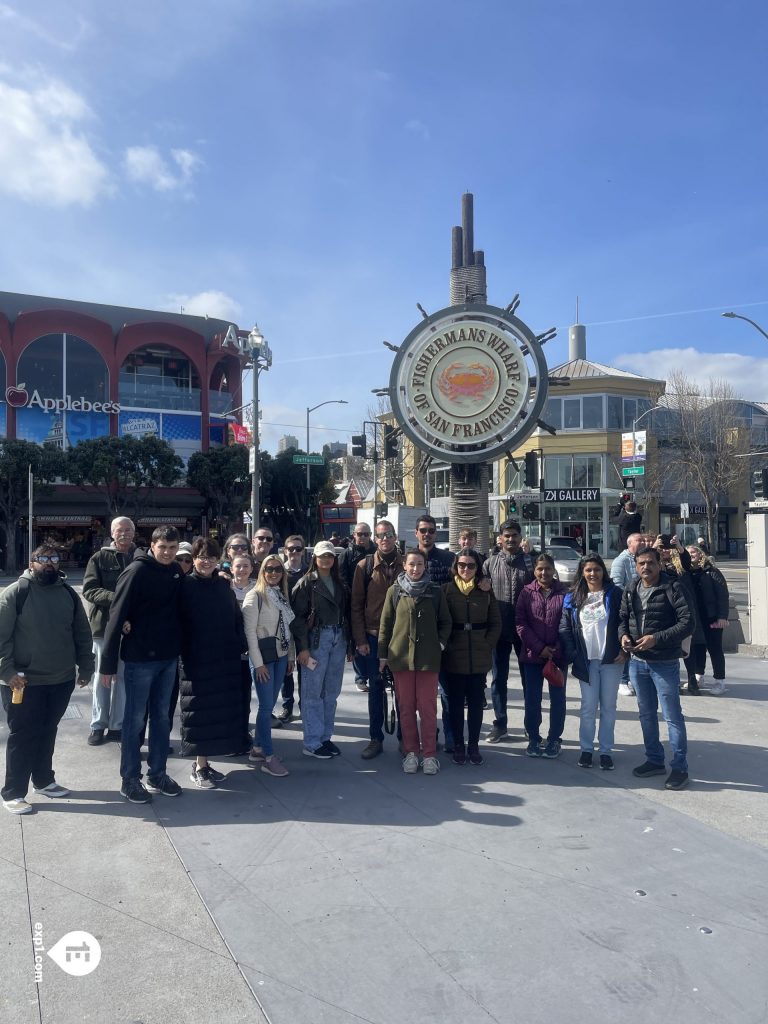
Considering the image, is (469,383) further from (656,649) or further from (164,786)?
(164,786)

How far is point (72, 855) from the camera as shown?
441 centimetres

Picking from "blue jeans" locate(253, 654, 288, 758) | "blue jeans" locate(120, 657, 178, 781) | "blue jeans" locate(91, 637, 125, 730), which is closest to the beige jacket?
"blue jeans" locate(253, 654, 288, 758)

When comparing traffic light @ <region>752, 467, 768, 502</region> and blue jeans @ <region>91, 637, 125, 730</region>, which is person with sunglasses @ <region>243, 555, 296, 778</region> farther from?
traffic light @ <region>752, 467, 768, 502</region>

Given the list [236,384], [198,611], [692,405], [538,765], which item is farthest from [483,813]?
[236,384]

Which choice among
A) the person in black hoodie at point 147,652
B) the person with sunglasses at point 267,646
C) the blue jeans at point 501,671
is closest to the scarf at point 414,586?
the person with sunglasses at point 267,646

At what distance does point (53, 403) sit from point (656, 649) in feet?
137

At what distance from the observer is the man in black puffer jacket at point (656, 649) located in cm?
565

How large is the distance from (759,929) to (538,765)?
8.45 ft

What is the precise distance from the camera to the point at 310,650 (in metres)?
6.37

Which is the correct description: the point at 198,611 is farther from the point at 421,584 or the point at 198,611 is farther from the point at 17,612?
the point at 421,584

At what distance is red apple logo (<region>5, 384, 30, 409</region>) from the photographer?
132ft

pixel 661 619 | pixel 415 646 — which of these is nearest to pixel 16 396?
pixel 415 646

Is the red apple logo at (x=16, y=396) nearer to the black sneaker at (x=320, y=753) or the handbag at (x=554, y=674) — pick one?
the black sneaker at (x=320, y=753)

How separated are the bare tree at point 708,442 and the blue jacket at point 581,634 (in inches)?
1338
